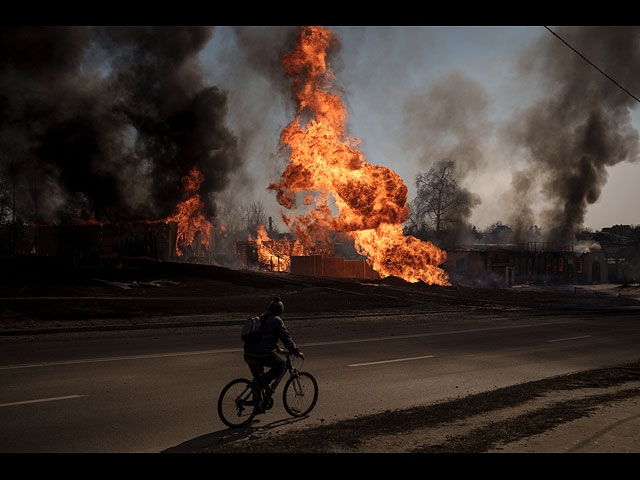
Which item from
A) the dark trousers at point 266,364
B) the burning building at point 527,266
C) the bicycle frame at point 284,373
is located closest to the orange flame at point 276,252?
the burning building at point 527,266

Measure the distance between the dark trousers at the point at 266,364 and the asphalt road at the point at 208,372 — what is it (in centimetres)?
59

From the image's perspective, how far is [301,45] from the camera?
1451 inches

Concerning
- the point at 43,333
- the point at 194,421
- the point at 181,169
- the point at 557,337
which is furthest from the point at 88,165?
the point at 194,421

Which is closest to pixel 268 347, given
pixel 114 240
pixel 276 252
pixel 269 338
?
pixel 269 338

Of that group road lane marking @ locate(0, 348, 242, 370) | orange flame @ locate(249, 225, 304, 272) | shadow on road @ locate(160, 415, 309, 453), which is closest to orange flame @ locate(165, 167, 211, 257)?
orange flame @ locate(249, 225, 304, 272)

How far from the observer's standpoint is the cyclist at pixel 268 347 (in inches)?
267

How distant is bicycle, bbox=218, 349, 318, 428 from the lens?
262 inches

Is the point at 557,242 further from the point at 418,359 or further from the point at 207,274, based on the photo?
the point at 418,359

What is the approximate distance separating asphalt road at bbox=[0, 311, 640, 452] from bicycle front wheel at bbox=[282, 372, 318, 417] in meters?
0.16

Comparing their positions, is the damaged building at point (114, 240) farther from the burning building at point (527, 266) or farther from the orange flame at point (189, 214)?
the burning building at point (527, 266)

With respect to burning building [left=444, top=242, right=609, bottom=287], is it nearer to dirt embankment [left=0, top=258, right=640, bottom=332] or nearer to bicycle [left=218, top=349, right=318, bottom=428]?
dirt embankment [left=0, top=258, right=640, bottom=332]

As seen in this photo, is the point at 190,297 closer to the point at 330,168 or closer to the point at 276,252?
the point at 330,168

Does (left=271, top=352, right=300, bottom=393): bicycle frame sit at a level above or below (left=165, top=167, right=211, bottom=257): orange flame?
below

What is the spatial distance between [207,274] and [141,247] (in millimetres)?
9108
